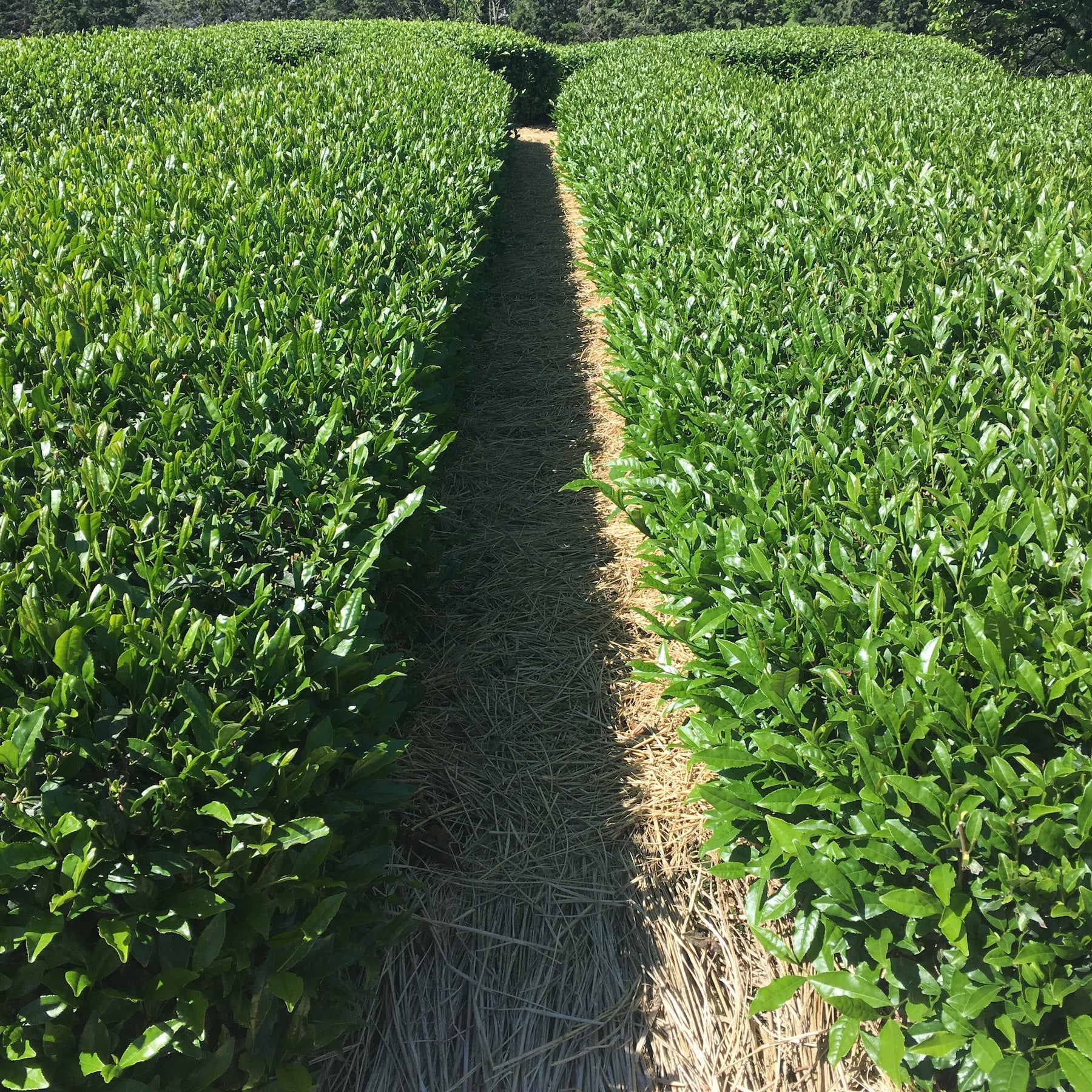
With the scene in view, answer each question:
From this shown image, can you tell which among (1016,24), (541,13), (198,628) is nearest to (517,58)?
(1016,24)

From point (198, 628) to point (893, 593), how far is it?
1733mm

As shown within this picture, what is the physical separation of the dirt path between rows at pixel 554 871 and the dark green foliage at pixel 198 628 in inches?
12.4

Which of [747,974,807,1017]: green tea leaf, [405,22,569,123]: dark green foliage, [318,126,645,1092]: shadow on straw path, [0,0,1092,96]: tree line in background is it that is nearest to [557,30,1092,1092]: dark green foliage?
[747,974,807,1017]: green tea leaf

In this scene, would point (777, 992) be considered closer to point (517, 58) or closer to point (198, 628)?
point (198, 628)

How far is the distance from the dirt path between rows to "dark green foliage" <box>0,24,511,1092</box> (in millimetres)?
315

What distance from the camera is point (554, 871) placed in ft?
8.68

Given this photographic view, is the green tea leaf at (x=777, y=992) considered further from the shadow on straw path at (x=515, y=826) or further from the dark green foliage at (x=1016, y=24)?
the dark green foliage at (x=1016, y=24)

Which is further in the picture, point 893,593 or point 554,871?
point 554,871

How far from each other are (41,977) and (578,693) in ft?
7.12

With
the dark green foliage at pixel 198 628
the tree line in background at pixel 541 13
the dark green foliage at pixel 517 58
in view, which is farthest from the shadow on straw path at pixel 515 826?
the tree line in background at pixel 541 13

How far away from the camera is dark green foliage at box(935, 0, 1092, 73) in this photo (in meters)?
19.0

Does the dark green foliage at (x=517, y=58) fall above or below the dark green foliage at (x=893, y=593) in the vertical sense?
above

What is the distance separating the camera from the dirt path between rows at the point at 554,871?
2162 mm

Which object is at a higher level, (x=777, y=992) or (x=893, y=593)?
(x=893, y=593)
